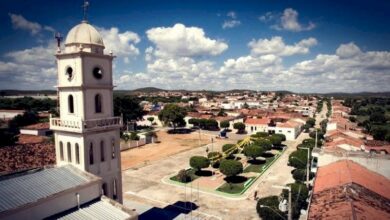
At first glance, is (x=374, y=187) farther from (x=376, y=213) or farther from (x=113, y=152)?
(x=113, y=152)

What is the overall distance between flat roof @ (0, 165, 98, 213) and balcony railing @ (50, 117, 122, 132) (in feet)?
9.70

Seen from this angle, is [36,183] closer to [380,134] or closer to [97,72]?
[97,72]

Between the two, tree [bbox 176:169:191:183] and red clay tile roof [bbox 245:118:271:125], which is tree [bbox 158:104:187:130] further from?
tree [bbox 176:169:191:183]

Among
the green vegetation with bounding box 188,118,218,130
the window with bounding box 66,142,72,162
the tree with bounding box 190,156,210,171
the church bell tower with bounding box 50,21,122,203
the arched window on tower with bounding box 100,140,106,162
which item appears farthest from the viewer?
the green vegetation with bounding box 188,118,218,130

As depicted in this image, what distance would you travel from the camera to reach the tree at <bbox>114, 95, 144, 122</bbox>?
88113 mm

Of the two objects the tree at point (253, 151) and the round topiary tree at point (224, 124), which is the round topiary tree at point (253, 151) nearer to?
the tree at point (253, 151)

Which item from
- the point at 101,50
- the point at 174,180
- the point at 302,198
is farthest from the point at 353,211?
the point at 174,180

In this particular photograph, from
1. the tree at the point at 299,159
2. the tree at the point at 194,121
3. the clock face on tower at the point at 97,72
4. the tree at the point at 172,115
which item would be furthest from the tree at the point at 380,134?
the clock face on tower at the point at 97,72

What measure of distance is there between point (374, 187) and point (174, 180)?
26244 mm

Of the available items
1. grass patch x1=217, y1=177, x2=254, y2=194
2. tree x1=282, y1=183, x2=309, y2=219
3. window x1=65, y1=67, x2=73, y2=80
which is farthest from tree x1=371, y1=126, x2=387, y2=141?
window x1=65, y1=67, x2=73, y2=80

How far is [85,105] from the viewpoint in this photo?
69.1 feet

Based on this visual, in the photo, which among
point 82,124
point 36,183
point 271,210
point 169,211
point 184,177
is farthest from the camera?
point 184,177

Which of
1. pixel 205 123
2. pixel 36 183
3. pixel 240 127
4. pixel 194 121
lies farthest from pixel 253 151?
pixel 194 121

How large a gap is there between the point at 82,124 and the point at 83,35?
6.46 meters
